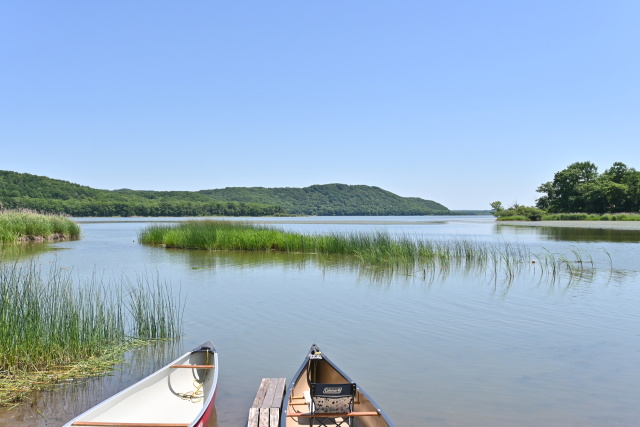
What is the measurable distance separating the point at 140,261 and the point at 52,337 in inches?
589

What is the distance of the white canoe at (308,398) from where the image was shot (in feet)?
16.2

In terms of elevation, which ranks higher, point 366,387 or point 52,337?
point 52,337

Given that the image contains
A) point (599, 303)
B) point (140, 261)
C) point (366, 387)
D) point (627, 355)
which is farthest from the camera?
point (140, 261)

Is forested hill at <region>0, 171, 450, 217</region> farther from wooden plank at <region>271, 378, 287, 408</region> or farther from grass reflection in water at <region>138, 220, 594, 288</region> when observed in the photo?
wooden plank at <region>271, 378, 287, 408</region>

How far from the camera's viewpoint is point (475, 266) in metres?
19.9

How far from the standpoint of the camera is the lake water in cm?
621

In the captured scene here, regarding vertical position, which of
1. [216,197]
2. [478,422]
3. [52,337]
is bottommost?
[478,422]

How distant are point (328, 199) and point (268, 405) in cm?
14122

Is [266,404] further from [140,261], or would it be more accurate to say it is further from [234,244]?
[234,244]

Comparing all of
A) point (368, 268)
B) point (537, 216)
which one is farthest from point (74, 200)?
point (368, 268)

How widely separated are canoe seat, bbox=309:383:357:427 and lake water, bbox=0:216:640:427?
2.97 feet

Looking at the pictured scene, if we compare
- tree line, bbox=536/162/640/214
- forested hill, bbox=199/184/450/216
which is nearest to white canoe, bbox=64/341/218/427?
tree line, bbox=536/162/640/214

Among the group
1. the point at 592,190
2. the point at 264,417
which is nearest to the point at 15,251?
the point at 264,417

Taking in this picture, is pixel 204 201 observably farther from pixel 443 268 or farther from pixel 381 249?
pixel 443 268
